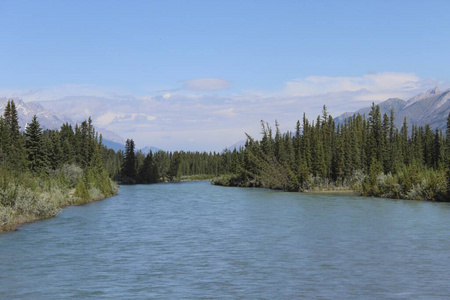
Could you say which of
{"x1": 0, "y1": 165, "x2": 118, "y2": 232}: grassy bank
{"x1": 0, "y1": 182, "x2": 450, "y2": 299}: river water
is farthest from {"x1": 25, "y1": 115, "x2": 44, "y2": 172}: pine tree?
{"x1": 0, "y1": 182, "x2": 450, "y2": 299}: river water

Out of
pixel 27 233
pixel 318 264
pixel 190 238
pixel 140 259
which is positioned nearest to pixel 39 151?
pixel 27 233

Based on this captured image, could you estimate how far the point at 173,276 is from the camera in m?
23.0

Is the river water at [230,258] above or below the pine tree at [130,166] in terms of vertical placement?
below

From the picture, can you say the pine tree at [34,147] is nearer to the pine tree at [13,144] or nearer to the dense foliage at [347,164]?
the pine tree at [13,144]

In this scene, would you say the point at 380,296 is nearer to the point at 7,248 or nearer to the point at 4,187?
the point at 7,248

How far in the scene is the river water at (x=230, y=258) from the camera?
20.3m

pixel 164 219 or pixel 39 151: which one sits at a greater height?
pixel 39 151

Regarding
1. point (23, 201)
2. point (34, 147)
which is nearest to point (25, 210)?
point (23, 201)

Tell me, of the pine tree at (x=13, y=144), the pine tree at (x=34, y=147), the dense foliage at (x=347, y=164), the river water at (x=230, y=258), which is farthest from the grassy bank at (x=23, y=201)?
the dense foliage at (x=347, y=164)

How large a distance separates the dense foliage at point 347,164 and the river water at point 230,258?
23689 millimetres

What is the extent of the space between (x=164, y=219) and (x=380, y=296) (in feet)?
102

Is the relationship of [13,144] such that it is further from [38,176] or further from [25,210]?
[25,210]

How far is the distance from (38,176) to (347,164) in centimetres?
6621

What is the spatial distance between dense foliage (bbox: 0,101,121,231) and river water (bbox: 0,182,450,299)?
2391 mm
